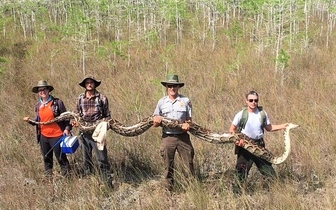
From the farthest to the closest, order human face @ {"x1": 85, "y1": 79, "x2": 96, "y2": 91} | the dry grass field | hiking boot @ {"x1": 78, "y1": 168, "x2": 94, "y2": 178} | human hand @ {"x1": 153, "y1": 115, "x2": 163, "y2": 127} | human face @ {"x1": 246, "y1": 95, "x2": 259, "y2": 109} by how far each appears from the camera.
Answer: hiking boot @ {"x1": 78, "y1": 168, "x2": 94, "y2": 178}
human face @ {"x1": 85, "y1": 79, "x2": 96, "y2": 91}
the dry grass field
human hand @ {"x1": 153, "y1": 115, "x2": 163, "y2": 127}
human face @ {"x1": 246, "y1": 95, "x2": 259, "y2": 109}

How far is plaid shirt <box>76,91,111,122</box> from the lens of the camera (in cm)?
432

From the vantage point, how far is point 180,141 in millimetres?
4090

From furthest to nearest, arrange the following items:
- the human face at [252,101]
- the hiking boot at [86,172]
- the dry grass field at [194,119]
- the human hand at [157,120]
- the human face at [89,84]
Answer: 1. the hiking boot at [86,172]
2. the human face at [89,84]
3. the dry grass field at [194,119]
4. the human hand at [157,120]
5. the human face at [252,101]

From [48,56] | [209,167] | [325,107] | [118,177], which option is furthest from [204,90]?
[48,56]

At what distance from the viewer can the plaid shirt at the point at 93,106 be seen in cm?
432

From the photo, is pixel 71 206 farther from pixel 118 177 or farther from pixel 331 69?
pixel 331 69

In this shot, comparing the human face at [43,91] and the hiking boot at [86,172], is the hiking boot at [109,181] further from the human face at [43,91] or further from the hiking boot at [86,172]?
the human face at [43,91]

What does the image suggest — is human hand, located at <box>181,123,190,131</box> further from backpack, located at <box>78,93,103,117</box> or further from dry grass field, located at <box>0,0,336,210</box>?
backpack, located at <box>78,93,103,117</box>

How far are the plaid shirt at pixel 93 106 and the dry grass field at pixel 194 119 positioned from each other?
87 cm

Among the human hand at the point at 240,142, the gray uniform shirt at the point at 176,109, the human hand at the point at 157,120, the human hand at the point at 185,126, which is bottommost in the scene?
the human hand at the point at 240,142

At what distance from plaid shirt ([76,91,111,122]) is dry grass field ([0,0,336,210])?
87 cm

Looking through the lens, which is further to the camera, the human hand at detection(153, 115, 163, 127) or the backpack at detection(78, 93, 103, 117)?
the backpack at detection(78, 93, 103, 117)

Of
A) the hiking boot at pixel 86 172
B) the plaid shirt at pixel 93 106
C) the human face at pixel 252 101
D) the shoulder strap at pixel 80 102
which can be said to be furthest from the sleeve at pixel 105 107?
the human face at pixel 252 101

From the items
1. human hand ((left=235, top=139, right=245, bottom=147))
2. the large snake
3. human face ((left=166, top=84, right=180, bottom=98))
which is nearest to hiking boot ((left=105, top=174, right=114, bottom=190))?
the large snake
